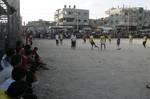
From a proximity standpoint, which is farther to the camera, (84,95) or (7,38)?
(7,38)

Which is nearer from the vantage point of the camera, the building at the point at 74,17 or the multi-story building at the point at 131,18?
the building at the point at 74,17

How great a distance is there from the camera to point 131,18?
13575cm

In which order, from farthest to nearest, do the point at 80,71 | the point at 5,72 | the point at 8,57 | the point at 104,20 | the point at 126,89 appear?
the point at 104,20 → the point at 80,71 → the point at 126,89 → the point at 8,57 → the point at 5,72

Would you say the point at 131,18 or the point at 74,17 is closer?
the point at 74,17

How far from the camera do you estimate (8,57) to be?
30.3 ft

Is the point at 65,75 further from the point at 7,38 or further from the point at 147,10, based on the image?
the point at 147,10

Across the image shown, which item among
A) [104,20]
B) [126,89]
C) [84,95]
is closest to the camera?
[84,95]

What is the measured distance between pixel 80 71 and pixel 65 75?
1637 millimetres

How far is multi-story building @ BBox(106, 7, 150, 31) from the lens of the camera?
133 meters

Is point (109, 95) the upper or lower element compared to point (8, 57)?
lower

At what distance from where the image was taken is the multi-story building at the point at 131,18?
133m

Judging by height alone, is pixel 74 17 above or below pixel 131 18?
above

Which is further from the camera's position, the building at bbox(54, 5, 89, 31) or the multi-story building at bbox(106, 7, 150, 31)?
the multi-story building at bbox(106, 7, 150, 31)

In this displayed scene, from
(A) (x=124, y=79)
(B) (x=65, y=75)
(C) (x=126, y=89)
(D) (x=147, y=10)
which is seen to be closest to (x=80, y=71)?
(B) (x=65, y=75)
